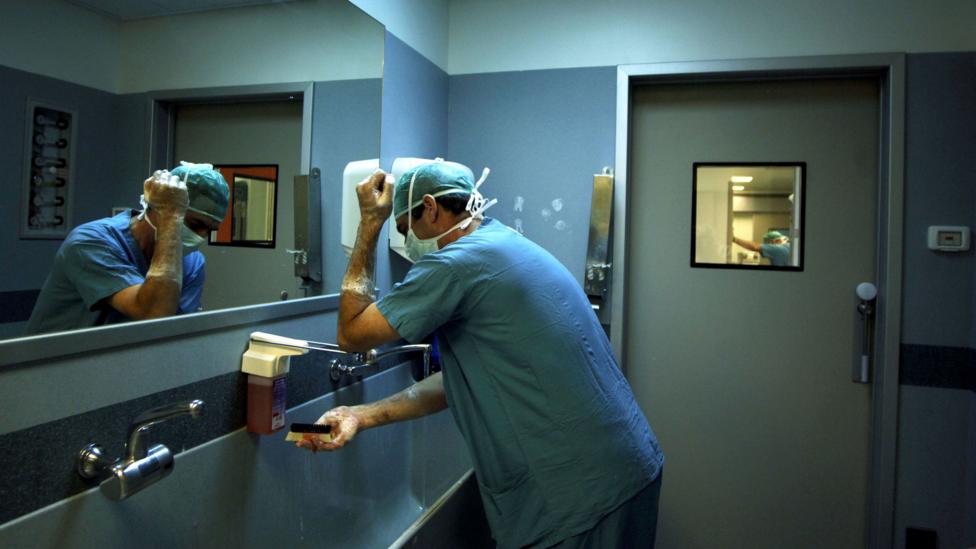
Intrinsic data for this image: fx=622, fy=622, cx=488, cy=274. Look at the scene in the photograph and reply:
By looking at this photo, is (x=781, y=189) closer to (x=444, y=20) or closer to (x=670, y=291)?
(x=670, y=291)

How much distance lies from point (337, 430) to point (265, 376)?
7.2 inches

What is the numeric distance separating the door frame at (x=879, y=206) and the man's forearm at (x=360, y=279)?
1.17 metres

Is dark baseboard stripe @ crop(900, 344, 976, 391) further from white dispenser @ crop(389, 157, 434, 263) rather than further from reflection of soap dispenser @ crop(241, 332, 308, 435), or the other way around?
reflection of soap dispenser @ crop(241, 332, 308, 435)

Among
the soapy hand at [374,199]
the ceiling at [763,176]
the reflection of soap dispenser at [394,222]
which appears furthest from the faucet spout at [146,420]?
the ceiling at [763,176]

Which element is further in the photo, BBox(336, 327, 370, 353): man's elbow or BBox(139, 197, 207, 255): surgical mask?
BBox(336, 327, 370, 353): man's elbow

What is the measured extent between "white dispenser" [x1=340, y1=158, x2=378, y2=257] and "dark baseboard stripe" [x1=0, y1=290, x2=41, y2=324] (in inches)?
35.7

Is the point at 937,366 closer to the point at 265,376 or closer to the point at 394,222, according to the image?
the point at 394,222

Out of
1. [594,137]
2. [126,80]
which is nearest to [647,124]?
[594,137]

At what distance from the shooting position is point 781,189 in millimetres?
2293

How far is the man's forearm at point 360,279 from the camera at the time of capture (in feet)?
4.31

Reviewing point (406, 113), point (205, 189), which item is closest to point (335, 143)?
point (406, 113)

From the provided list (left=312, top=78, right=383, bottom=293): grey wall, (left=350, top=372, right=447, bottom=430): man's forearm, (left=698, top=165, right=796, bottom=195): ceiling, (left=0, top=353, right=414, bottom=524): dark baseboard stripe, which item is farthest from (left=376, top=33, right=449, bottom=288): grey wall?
(left=698, top=165, right=796, bottom=195): ceiling

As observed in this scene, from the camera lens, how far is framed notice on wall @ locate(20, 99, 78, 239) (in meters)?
0.90

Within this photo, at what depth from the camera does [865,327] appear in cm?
219
